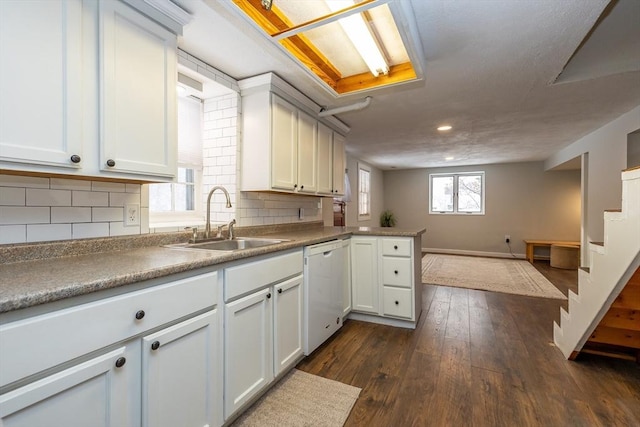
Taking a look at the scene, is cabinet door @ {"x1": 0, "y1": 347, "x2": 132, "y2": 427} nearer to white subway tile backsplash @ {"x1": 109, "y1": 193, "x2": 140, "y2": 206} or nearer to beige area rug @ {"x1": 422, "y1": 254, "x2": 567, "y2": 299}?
white subway tile backsplash @ {"x1": 109, "y1": 193, "x2": 140, "y2": 206}

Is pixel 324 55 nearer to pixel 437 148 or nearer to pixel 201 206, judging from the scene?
pixel 201 206

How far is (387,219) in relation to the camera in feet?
24.9

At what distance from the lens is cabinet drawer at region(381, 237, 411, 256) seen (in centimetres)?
275

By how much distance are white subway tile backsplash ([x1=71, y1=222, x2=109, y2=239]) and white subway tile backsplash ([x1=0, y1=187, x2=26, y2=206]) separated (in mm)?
217

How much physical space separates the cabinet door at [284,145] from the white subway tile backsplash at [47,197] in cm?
127

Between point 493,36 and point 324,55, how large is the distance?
110 centimetres

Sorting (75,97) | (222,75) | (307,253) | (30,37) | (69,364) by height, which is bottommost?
(69,364)

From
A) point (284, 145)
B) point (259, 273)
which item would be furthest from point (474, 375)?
point (284, 145)

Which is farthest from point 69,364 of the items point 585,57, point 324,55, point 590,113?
point 590,113

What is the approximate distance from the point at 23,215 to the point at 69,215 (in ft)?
0.53

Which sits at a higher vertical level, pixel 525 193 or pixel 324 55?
pixel 324 55

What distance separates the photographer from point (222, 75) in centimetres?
222

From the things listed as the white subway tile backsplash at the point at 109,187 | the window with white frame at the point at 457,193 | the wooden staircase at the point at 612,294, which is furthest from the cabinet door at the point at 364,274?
the window with white frame at the point at 457,193

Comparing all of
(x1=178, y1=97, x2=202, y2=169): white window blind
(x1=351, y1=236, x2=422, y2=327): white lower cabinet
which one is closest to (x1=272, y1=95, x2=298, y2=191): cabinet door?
(x1=178, y1=97, x2=202, y2=169): white window blind
